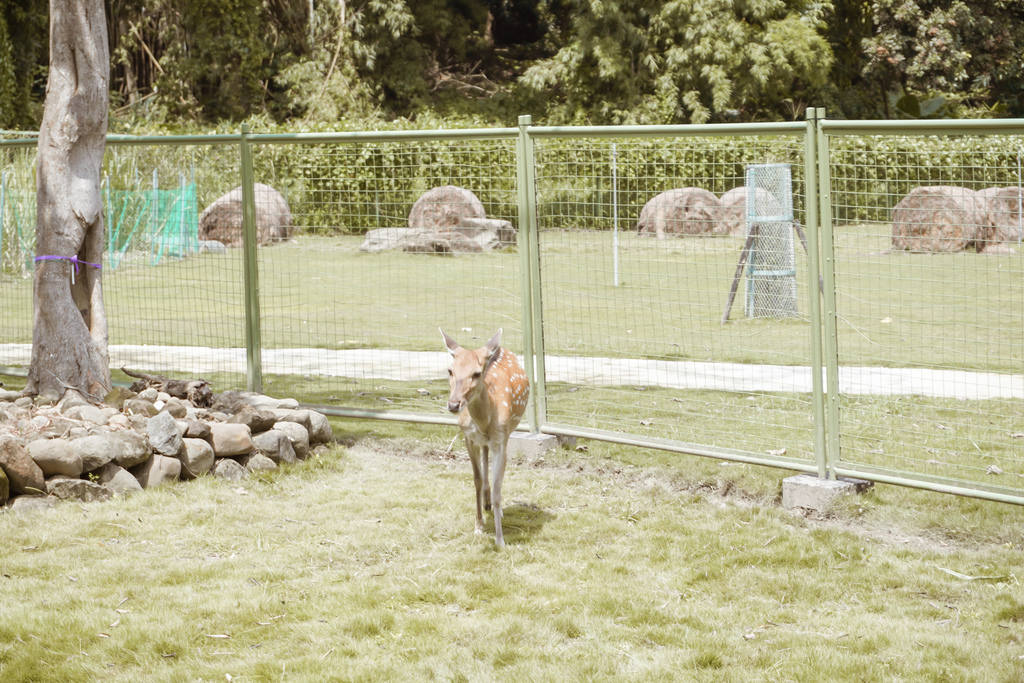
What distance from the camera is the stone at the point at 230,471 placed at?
270 inches

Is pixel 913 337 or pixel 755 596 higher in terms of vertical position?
pixel 913 337

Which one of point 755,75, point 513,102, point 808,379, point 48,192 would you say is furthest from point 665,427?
point 513,102

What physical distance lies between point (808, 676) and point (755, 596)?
854 millimetres

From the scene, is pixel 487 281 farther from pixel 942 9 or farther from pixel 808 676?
pixel 942 9

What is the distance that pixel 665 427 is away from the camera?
25.3ft

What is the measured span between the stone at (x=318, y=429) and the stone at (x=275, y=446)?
351mm

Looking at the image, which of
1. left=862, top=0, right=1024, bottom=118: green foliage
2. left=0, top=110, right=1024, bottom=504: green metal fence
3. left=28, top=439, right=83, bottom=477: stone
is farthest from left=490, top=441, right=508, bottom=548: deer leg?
left=862, top=0, right=1024, bottom=118: green foliage

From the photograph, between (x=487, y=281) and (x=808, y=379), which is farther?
(x=487, y=281)

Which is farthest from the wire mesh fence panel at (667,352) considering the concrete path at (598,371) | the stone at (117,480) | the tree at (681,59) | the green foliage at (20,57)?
the tree at (681,59)

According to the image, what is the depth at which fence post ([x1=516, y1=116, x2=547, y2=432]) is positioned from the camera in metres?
7.24

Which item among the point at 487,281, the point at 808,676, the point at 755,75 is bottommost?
the point at 808,676

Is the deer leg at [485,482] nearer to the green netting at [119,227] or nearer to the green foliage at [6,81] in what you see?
the green netting at [119,227]

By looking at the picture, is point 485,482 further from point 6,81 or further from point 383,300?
point 6,81

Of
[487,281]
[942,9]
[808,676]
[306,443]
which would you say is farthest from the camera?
[942,9]
